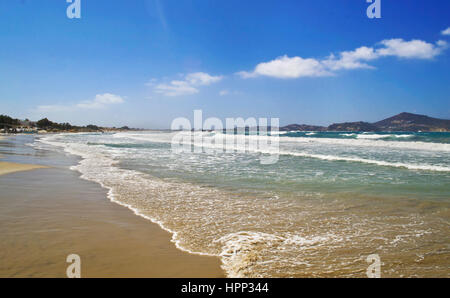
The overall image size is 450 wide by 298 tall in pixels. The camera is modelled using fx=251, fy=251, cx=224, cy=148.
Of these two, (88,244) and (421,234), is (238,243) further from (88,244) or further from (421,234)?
(421,234)

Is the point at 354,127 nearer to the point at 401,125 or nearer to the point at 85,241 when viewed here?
the point at 401,125

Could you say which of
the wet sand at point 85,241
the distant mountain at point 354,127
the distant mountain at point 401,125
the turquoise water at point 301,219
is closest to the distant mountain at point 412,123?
the distant mountain at point 401,125

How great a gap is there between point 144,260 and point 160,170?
872 cm

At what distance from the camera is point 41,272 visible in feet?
10.3

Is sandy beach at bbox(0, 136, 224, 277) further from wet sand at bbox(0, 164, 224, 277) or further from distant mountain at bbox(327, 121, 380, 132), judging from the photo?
distant mountain at bbox(327, 121, 380, 132)

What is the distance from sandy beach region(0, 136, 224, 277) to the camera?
10.7 feet

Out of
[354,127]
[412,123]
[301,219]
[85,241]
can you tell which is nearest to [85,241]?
[85,241]

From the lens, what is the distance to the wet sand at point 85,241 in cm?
325

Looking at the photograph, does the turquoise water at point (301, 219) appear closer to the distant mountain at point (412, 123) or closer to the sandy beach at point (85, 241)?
the sandy beach at point (85, 241)

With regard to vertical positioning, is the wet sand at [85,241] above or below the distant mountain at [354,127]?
below

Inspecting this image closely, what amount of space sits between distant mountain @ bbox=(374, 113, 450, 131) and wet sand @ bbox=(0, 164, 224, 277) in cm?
12078

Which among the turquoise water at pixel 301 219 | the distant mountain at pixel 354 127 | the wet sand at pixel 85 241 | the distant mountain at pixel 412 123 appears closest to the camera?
the wet sand at pixel 85 241

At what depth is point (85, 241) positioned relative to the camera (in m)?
4.10
